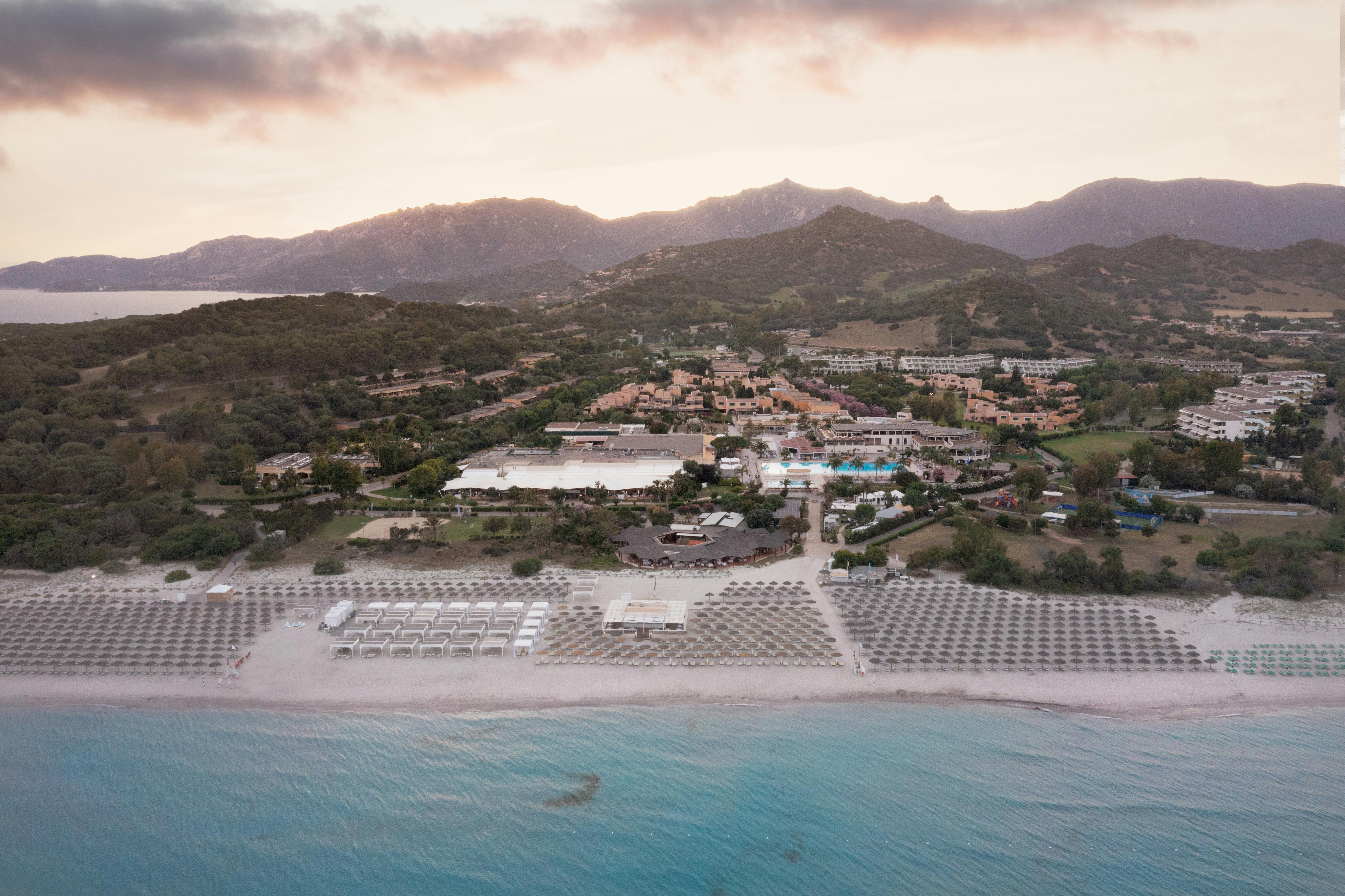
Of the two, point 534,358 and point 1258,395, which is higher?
point 534,358

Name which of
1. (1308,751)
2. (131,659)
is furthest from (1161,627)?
(131,659)

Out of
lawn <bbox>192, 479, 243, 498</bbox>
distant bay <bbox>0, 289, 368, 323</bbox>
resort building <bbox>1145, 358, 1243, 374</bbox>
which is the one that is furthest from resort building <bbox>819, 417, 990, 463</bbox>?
distant bay <bbox>0, 289, 368, 323</bbox>

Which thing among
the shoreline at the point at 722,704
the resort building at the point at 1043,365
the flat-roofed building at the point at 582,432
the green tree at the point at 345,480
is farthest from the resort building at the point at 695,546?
the resort building at the point at 1043,365

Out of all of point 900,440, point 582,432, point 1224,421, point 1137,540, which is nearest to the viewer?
point 1137,540

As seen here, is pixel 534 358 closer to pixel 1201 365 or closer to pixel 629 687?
pixel 629 687

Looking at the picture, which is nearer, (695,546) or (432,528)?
(695,546)

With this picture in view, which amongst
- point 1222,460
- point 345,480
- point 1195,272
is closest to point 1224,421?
point 1222,460
